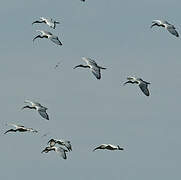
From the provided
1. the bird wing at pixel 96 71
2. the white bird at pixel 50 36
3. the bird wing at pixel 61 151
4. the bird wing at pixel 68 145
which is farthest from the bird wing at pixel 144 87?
the bird wing at pixel 61 151

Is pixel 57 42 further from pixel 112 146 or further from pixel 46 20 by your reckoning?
pixel 112 146

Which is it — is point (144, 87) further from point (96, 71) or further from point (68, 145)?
point (68, 145)

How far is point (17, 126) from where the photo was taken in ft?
255

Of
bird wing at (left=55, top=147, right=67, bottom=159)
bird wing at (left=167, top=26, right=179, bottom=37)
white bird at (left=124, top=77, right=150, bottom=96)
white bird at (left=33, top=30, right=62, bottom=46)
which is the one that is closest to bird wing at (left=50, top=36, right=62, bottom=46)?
white bird at (left=33, top=30, right=62, bottom=46)

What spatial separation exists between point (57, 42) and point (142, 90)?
10347 mm

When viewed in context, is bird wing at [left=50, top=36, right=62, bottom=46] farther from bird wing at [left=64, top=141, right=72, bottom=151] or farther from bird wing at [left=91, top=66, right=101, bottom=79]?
bird wing at [left=64, top=141, right=72, bottom=151]

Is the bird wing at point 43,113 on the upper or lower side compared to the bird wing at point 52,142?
lower

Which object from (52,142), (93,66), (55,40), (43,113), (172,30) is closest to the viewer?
(43,113)

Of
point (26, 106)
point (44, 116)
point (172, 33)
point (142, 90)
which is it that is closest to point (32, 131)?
point (44, 116)

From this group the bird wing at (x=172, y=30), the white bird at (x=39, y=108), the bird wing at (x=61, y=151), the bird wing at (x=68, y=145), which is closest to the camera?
the white bird at (x=39, y=108)

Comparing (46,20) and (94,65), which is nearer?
(94,65)

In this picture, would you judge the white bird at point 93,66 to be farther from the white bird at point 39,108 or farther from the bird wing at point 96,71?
the white bird at point 39,108

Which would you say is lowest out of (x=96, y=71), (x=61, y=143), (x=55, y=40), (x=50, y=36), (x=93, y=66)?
(x=61, y=143)

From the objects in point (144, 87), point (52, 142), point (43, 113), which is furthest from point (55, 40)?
point (52, 142)
